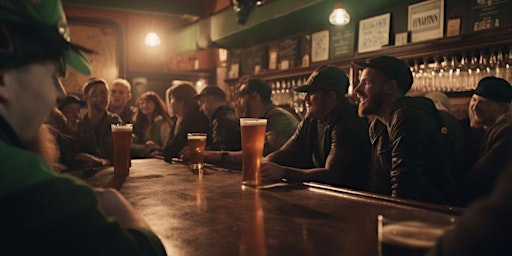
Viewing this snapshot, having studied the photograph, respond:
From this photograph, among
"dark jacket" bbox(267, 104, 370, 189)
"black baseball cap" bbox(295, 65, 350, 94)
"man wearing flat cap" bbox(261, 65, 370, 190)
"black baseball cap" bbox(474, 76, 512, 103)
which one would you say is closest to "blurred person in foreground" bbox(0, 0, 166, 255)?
"man wearing flat cap" bbox(261, 65, 370, 190)

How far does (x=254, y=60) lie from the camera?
7797mm

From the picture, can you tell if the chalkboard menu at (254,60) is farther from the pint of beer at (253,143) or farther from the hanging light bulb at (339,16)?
the pint of beer at (253,143)

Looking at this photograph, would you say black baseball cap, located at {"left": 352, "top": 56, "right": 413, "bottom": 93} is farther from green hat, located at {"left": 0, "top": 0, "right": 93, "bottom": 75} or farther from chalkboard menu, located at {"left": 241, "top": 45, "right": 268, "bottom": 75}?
chalkboard menu, located at {"left": 241, "top": 45, "right": 268, "bottom": 75}

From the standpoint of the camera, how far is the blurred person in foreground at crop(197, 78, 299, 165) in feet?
10.8

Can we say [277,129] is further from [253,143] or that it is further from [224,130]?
[253,143]

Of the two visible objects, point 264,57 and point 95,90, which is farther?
point 264,57

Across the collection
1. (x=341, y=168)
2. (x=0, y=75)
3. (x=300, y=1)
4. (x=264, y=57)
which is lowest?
(x=341, y=168)

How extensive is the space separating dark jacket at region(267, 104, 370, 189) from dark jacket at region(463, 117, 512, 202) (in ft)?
1.87

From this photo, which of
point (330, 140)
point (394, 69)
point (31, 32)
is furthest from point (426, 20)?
point (31, 32)

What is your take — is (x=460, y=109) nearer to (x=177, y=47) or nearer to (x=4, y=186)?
(x=4, y=186)

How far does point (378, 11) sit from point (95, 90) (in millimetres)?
3270

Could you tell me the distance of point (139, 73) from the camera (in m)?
9.13

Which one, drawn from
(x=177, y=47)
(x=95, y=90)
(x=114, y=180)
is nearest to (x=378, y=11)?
(x=95, y=90)

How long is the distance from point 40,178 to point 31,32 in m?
0.21
